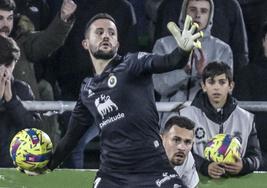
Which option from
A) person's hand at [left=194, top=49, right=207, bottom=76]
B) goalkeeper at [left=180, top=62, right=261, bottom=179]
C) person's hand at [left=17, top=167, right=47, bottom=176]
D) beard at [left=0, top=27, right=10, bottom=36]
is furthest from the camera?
beard at [left=0, top=27, right=10, bottom=36]

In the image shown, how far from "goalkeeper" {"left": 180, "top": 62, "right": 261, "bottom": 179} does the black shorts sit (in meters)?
0.86

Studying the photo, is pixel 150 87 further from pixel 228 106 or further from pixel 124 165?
Result: pixel 228 106

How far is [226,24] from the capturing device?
24.4 feet

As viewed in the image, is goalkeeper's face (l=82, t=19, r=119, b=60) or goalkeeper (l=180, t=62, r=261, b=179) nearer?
goalkeeper's face (l=82, t=19, r=119, b=60)

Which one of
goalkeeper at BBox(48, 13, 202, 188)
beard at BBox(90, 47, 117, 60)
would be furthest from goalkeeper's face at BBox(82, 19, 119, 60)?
goalkeeper at BBox(48, 13, 202, 188)

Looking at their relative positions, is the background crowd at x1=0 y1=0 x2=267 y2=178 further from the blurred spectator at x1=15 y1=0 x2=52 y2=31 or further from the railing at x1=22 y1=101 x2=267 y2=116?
the railing at x1=22 y1=101 x2=267 y2=116

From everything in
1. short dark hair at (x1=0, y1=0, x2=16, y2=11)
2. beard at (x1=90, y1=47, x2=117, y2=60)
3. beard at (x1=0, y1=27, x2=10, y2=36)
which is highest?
short dark hair at (x1=0, y1=0, x2=16, y2=11)

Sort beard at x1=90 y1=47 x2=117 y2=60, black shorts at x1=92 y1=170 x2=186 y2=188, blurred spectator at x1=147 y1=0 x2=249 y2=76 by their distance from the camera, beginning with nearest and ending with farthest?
black shorts at x1=92 y1=170 x2=186 y2=188
beard at x1=90 y1=47 x2=117 y2=60
blurred spectator at x1=147 y1=0 x2=249 y2=76

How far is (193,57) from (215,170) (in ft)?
4.00

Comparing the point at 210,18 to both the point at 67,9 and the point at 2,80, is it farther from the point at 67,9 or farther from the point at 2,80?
the point at 2,80

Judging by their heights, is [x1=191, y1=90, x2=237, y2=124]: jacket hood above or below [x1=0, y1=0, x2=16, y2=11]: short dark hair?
below

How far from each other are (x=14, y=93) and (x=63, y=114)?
2.30 feet

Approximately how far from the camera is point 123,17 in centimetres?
745

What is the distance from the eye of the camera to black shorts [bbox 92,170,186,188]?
5.63 metres
